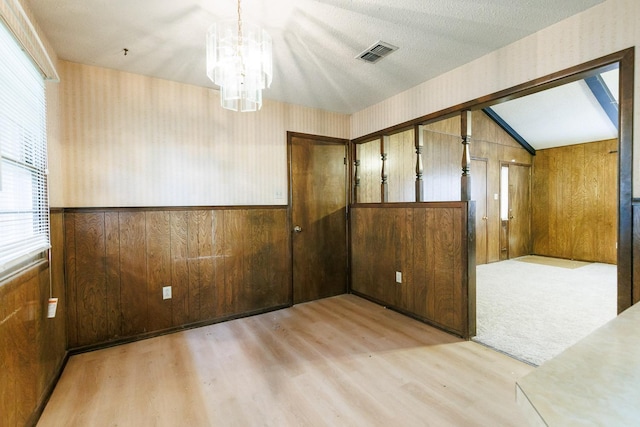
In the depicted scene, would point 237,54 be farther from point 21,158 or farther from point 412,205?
point 412,205

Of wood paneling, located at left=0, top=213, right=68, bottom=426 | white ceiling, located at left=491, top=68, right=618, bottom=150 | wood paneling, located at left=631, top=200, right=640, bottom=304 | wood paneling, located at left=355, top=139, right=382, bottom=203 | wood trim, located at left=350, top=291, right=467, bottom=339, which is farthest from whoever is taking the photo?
white ceiling, located at left=491, top=68, right=618, bottom=150

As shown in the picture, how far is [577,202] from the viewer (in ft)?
19.9

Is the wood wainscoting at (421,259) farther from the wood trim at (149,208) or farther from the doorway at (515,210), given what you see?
the doorway at (515,210)

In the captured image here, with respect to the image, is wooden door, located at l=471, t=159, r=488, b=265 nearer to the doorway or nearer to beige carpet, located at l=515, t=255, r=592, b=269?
Result: the doorway

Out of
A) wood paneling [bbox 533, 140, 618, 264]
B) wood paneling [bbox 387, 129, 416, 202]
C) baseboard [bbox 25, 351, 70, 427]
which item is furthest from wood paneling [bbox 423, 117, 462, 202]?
baseboard [bbox 25, 351, 70, 427]

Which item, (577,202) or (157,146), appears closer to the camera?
(157,146)

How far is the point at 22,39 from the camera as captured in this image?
1.55 meters

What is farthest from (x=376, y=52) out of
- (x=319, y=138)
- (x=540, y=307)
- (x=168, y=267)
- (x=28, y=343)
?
(x=540, y=307)

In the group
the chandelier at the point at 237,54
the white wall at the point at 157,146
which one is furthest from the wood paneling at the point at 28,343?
the chandelier at the point at 237,54

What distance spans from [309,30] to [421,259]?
232 centimetres

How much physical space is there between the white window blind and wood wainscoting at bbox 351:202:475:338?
2994mm

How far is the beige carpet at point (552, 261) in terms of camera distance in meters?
5.53

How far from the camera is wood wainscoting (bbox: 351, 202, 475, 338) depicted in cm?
259

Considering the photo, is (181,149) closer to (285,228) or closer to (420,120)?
(285,228)
